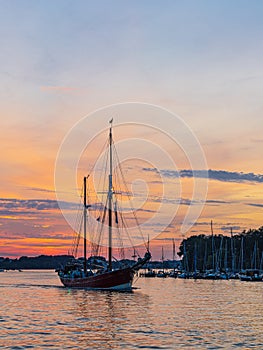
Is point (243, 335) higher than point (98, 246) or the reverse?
the reverse

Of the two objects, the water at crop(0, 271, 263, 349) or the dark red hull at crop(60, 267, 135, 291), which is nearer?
the water at crop(0, 271, 263, 349)

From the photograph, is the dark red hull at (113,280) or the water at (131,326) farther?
the dark red hull at (113,280)

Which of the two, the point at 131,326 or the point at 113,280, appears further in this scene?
the point at 113,280

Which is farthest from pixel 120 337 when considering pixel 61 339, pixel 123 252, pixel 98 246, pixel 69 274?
pixel 69 274

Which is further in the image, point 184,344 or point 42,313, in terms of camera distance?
point 42,313

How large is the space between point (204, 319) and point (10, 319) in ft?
75.7

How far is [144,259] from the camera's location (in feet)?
396

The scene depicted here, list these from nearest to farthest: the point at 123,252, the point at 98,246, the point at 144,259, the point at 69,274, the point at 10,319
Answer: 1. the point at 10,319
2. the point at 144,259
3. the point at 123,252
4. the point at 98,246
5. the point at 69,274

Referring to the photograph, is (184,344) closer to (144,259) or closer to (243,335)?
(243,335)

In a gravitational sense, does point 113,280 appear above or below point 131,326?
above

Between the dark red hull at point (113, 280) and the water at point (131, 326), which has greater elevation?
the dark red hull at point (113, 280)

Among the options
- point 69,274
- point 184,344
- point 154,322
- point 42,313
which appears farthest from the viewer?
point 69,274

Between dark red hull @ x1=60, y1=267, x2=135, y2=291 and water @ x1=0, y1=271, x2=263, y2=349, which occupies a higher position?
dark red hull @ x1=60, y1=267, x2=135, y2=291

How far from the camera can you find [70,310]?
8450cm
